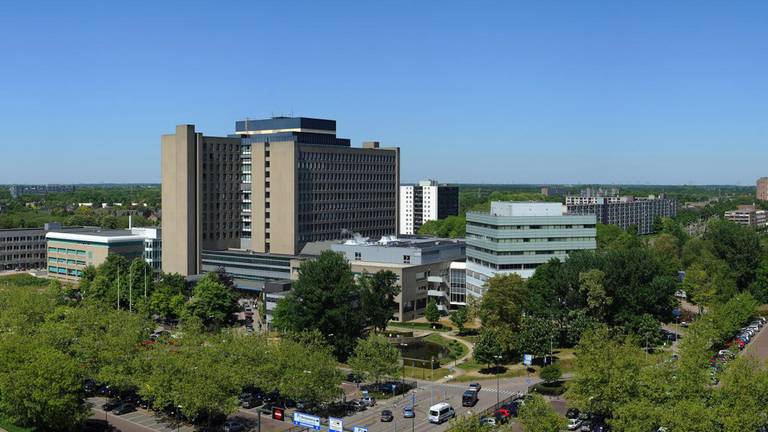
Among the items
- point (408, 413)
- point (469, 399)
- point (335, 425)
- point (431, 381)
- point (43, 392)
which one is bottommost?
point (431, 381)

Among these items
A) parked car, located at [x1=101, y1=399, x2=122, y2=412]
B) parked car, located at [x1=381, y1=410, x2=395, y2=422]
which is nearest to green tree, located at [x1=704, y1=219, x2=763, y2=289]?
parked car, located at [x1=381, y1=410, x2=395, y2=422]

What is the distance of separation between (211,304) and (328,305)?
21.2 meters

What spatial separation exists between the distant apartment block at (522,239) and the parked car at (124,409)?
4998 centimetres

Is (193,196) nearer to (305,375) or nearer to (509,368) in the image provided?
(509,368)

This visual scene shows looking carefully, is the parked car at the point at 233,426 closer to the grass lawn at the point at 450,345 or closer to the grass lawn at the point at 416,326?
the grass lawn at the point at 450,345

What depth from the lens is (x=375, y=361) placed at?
6562cm

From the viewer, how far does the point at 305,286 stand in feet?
258

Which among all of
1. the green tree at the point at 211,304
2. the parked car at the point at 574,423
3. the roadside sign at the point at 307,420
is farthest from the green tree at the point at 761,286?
the roadside sign at the point at 307,420

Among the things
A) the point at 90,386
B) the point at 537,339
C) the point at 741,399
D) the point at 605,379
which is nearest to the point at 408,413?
the point at 605,379

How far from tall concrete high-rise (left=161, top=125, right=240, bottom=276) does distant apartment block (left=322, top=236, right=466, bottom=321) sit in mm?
30496

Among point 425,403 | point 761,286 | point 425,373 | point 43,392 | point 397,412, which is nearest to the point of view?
point 43,392

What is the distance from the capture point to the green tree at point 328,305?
254 feet

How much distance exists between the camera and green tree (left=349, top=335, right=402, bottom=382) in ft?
215

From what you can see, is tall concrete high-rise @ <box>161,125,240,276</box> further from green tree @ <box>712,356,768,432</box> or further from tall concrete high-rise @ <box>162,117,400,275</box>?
green tree @ <box>712,356,768,432</box>
